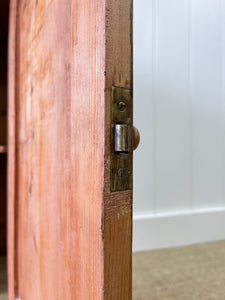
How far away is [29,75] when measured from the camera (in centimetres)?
58

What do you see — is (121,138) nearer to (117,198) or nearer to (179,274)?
(117,198)

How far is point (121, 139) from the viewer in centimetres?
27

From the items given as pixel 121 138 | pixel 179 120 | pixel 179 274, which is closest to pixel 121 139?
pixel 121 138

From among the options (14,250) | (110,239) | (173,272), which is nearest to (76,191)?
(110,239)

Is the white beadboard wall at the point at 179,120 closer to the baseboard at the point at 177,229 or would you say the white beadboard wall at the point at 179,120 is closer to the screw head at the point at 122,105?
the baseboard at the point at 177,229

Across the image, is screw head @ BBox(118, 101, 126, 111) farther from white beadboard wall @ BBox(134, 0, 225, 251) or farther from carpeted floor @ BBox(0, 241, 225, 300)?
white beadboard wall @ BBox(134, 0, 225, 251)

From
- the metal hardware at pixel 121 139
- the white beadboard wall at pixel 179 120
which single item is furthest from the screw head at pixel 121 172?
the white beadboard wall at pixel 179 120

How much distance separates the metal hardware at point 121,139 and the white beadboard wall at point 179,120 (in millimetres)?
1024

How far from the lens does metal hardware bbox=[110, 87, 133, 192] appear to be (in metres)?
0.26

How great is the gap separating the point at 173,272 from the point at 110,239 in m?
0.84

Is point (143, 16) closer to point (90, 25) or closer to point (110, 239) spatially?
point (90, 25)

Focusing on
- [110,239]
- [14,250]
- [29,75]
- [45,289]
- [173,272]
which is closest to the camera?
[110,239]

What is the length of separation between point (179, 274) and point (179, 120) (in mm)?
743

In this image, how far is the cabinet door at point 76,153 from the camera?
10.3 inches
